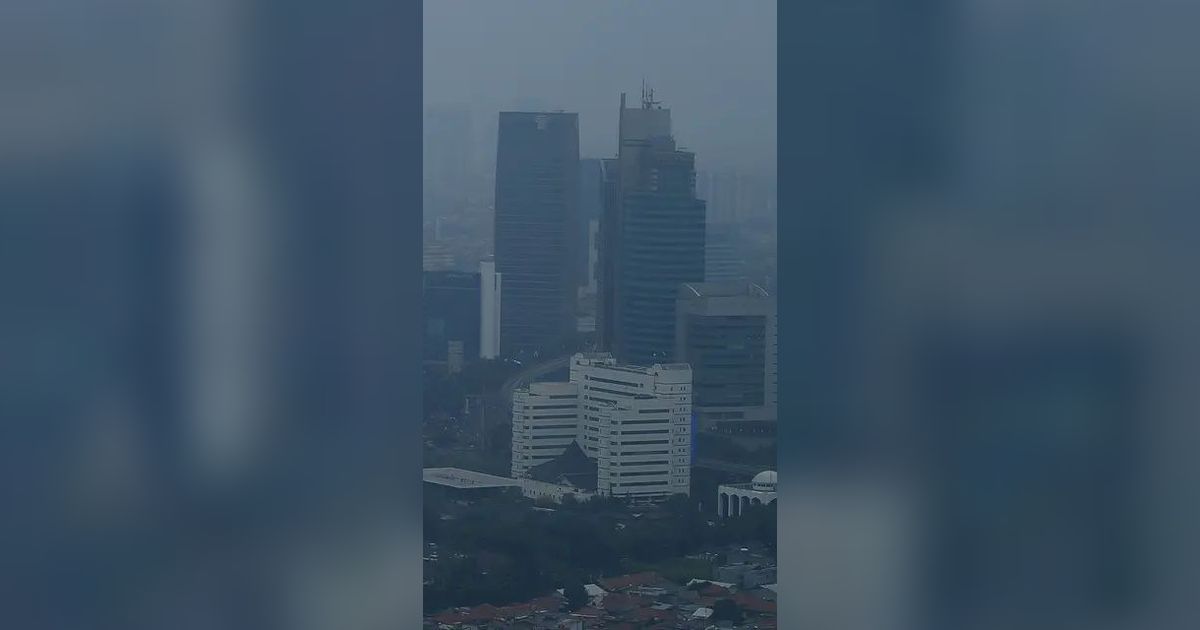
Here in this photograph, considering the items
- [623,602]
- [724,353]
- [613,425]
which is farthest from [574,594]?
[724,353]

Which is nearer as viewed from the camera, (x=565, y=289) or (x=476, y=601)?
(x=565, y=289)
